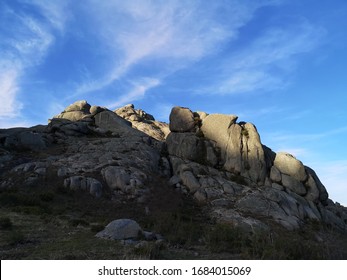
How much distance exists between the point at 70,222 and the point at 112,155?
2031 centimetres

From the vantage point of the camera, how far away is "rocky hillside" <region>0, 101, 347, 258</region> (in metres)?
36.7

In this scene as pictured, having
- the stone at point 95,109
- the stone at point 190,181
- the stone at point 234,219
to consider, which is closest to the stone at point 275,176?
the stone at point 190,181

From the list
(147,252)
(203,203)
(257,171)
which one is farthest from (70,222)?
(257,171)

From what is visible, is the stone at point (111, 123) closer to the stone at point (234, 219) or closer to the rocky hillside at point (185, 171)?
the rocky hillside at point (185, 171)

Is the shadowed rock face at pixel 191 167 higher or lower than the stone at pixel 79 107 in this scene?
lower

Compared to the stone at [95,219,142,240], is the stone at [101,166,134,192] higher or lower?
higher

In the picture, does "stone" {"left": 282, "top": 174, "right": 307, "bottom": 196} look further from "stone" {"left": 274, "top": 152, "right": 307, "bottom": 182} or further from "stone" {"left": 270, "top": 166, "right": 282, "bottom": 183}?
"stone" {"left": 274, "top": 152, "right": 307, "bottom": 182}

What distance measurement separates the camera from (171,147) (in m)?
51.0

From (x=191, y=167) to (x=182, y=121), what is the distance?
10.3 metres

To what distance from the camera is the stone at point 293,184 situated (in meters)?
47.8

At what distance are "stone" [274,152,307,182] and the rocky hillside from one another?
85 millimetres

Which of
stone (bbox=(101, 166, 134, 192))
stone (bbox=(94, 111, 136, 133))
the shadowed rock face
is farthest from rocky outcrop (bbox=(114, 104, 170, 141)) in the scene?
stone (bbox=(101, 166, 134, 192))

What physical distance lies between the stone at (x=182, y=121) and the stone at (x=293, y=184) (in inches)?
610

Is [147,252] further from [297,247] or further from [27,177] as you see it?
[27,177]
